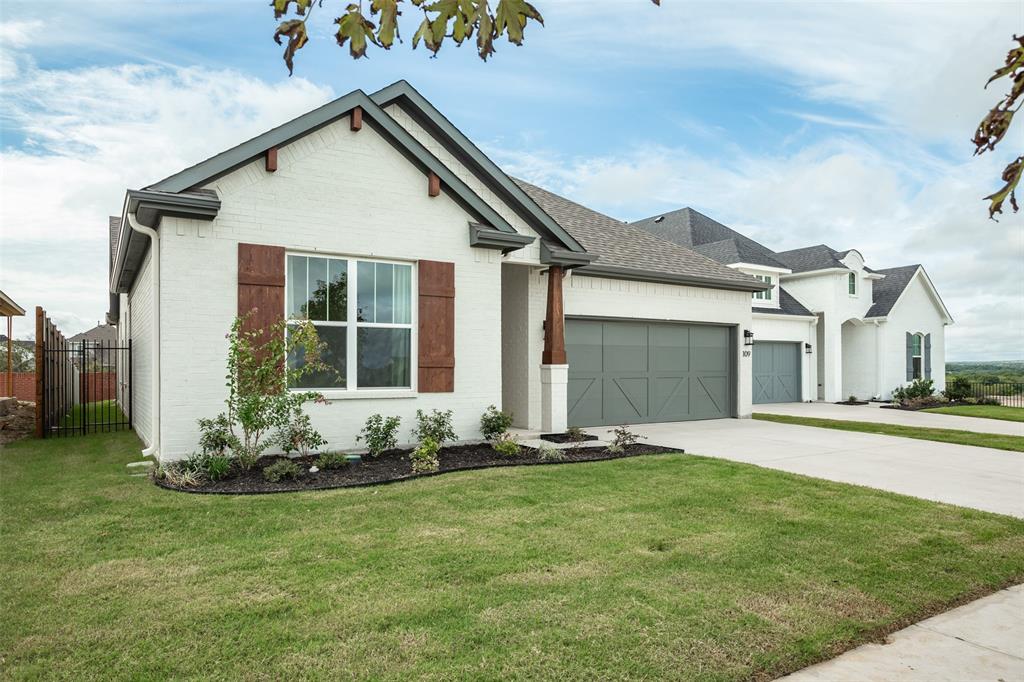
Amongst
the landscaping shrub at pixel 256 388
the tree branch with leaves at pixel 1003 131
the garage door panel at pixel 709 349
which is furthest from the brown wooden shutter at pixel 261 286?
the garage door panel at pixel 709 349

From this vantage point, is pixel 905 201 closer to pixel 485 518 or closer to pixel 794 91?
pixel 794 91

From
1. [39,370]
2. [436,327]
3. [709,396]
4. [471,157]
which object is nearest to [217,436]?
[436,327]

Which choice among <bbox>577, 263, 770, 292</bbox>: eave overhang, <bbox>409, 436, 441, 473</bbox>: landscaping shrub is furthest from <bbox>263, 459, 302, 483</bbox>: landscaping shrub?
<bbox>577, 263, 770, 292</bbox>: eave overhang

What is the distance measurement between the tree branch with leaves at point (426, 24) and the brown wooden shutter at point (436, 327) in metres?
6.82

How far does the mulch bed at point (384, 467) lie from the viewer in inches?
268

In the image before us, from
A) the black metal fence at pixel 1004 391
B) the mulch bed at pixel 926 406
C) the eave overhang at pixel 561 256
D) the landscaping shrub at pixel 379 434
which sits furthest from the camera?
the black metal fence at pixel 1004 391

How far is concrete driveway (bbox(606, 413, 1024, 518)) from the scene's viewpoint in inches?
293

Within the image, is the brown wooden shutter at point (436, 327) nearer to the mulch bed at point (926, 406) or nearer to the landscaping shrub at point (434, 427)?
the landscaping shrub at point (434, 427)

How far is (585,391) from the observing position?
13148 millimetres

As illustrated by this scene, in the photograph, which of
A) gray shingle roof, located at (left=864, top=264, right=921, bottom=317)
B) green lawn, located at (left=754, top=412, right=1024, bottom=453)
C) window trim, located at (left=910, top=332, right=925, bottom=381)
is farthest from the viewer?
window trim, located at (left=910, top=332, right=925, bottom=381)

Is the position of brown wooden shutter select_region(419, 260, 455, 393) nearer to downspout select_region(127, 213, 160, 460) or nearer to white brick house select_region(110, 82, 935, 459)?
white brick house select_region(110, 82, 935, 459)

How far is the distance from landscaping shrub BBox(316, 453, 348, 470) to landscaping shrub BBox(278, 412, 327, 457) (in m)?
0.48

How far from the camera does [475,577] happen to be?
4.21 metres

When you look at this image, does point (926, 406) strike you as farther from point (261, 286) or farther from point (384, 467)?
point (261, 286)
